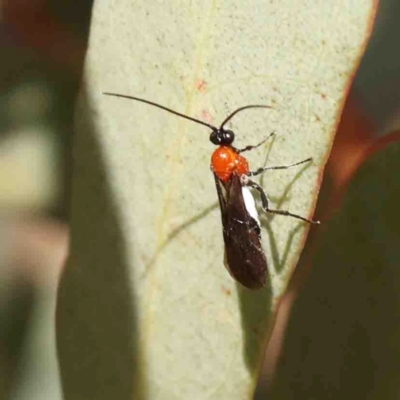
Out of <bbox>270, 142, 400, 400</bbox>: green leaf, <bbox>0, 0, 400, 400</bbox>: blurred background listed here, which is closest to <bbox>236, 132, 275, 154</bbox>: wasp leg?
<bbox>270, 142, 400, 400</bbox>: green leaf

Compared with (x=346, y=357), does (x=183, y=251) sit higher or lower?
higher

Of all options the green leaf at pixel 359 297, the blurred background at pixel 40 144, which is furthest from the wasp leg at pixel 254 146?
the blurred background at pixel 40 144

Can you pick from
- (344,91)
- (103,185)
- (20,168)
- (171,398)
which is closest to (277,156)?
(344,91)

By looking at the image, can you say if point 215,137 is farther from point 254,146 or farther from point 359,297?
point 359,297

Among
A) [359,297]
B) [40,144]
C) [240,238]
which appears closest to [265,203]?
[240,238]

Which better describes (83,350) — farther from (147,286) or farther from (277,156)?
(277,156)

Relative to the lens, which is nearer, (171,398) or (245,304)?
(245,304)
